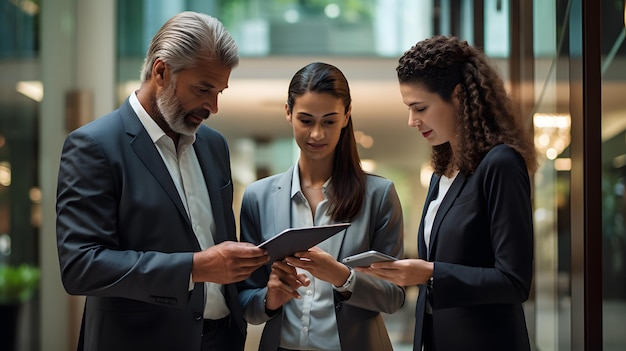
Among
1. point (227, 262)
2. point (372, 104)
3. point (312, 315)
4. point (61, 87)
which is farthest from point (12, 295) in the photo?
point (227, 262)

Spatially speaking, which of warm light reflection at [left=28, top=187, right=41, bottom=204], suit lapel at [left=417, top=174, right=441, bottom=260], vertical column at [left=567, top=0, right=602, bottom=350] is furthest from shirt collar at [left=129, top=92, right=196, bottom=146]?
warm light reflection at [left=28, top=187, right=41, bottom=204]

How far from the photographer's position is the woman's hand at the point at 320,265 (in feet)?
8.38

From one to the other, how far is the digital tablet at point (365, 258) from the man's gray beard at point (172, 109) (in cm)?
69

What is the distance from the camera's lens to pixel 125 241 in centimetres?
247

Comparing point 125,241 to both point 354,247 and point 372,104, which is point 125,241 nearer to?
point 354,247

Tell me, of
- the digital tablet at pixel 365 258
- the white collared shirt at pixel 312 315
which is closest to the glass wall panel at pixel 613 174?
the digital tablet at pixel 365 258

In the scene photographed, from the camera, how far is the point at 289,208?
2.92 metres

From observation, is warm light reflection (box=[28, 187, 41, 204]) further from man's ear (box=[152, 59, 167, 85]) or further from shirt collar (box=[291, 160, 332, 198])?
man's ear (box=[152, 59, 167, 85])

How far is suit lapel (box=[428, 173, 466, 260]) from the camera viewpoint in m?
2.47

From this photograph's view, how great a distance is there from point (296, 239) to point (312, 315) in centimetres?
51

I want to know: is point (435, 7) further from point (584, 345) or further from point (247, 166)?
point (584, 345)

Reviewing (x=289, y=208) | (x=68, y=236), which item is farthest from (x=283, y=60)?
(x=68, y=236)

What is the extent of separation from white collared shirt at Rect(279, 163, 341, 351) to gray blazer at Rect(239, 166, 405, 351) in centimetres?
3

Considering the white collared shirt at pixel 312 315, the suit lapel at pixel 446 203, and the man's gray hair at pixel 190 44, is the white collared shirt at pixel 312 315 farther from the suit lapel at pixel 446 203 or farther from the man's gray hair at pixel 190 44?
the man's gray hair at pixel 190 44
